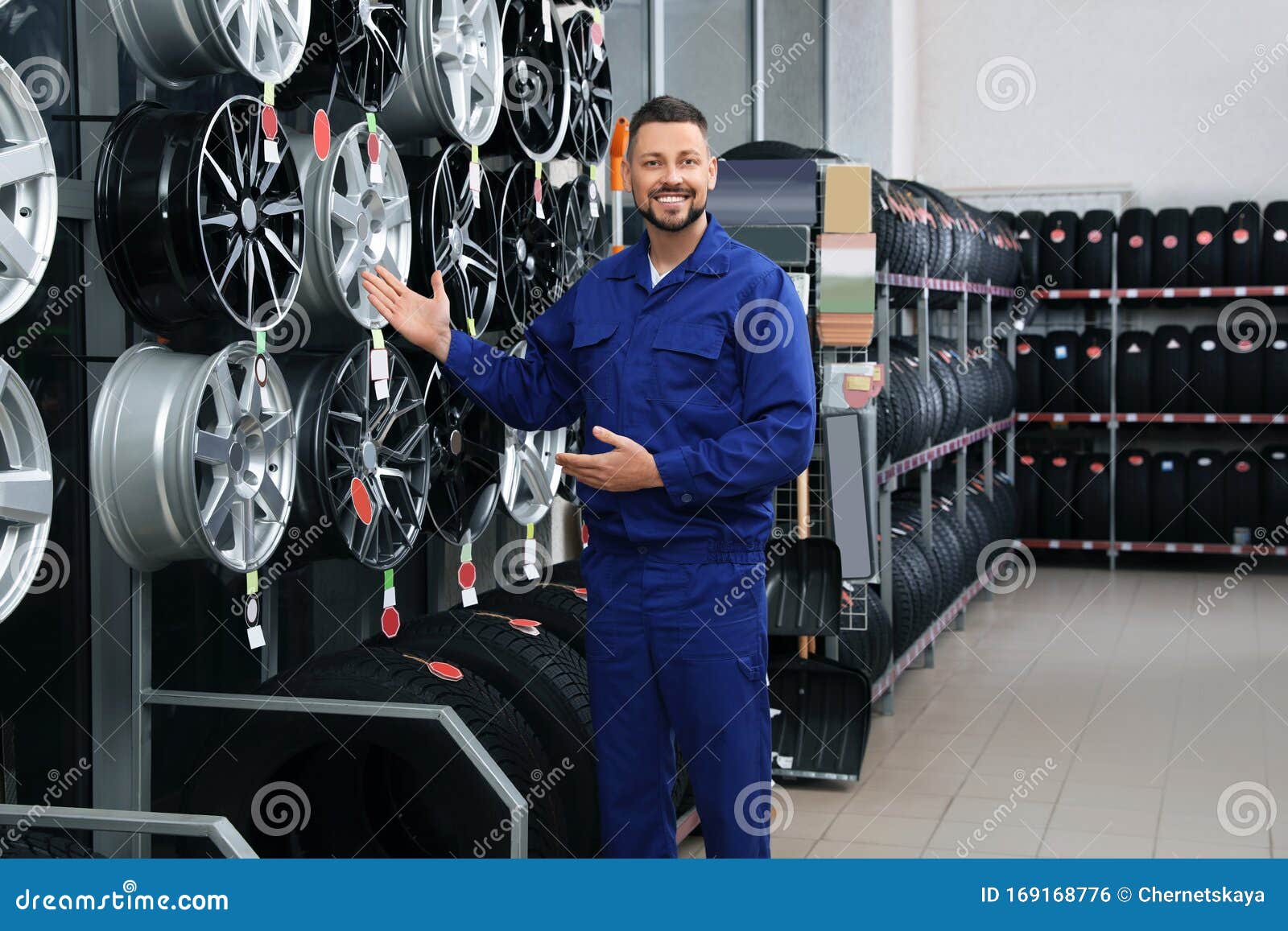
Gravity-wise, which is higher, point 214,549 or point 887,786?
point 214,549

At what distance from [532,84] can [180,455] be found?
199 cm

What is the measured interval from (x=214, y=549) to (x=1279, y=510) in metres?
8.70

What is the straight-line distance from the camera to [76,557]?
295cm

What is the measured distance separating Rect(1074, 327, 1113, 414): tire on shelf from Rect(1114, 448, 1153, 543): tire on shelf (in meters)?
0.50

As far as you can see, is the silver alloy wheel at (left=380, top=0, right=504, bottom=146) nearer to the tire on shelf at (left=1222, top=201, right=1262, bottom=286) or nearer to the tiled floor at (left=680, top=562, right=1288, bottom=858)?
the tiled floor at (left=680, top=562, right=1288, bottom=858)

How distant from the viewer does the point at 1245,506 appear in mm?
9656

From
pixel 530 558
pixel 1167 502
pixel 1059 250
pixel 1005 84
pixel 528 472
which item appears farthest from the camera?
pixel 1005 84

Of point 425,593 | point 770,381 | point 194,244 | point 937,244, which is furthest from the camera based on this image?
point 937,244

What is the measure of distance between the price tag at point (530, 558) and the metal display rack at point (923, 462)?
5.14 ft

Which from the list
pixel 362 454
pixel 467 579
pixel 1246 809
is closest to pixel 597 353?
pixel 362 454

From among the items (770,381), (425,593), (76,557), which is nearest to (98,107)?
(76,557)

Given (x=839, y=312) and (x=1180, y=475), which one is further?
(x=1180, y=475)

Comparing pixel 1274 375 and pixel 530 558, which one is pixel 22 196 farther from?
pixel 1274 375

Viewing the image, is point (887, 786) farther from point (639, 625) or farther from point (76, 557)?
point (76, 557)
